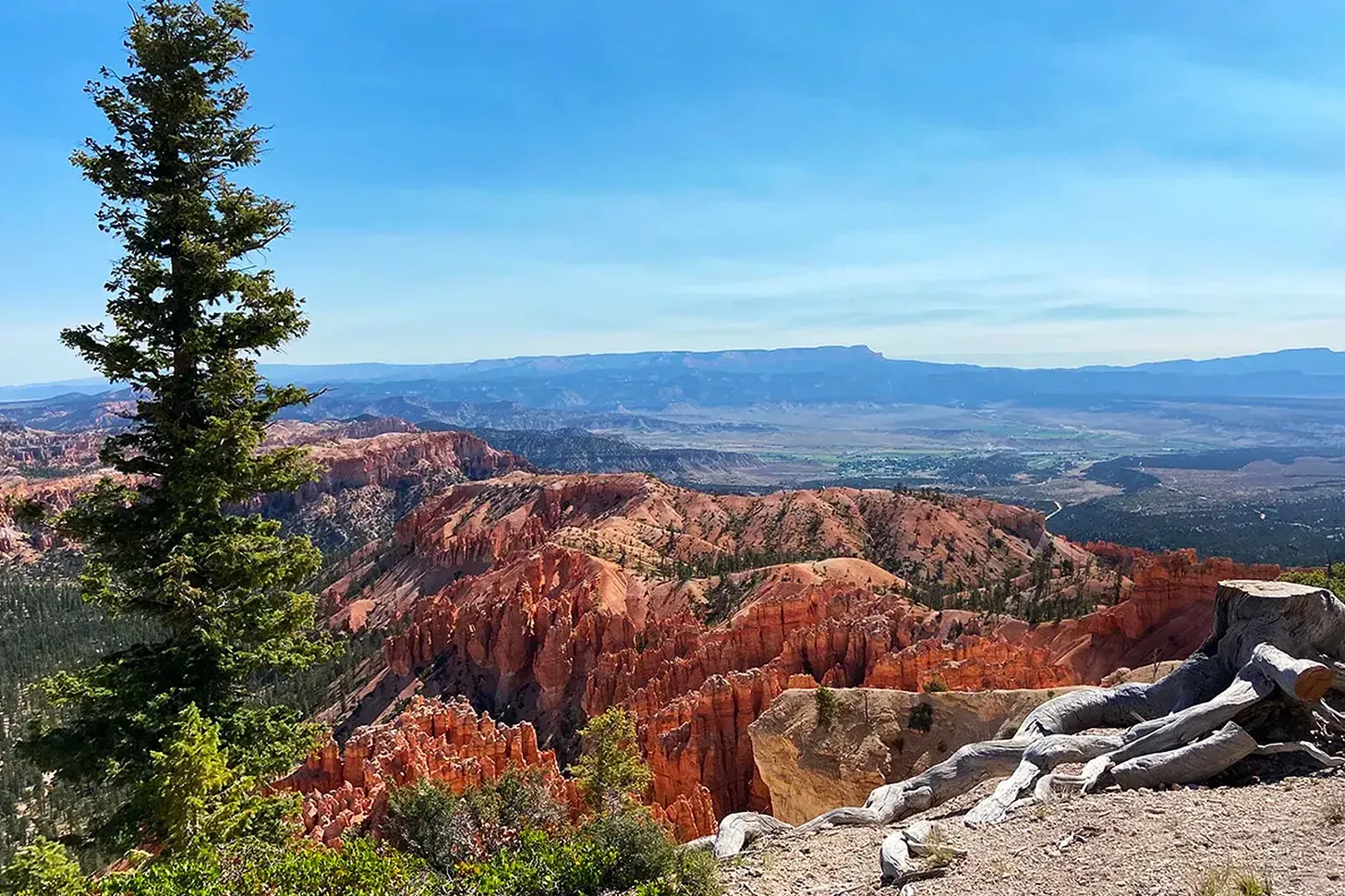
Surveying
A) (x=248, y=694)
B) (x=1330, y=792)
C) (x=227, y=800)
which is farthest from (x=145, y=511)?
(x=1330, y=792)

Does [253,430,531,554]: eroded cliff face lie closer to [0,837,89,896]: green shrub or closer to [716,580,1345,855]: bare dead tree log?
[0,837,89,896]: green shrub

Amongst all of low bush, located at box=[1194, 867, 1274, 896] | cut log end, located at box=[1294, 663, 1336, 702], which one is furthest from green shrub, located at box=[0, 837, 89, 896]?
cut log end, located at box=[1294, 663, 1336, 702]

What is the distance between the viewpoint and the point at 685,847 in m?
10.5

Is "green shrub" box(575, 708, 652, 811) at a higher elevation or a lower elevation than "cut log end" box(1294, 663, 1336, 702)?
lower

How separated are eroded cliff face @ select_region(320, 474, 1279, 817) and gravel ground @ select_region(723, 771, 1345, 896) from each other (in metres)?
21.6

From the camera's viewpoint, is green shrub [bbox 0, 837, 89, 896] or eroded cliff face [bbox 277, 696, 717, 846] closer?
green shrub [bbox 0, 837, 89, 896]

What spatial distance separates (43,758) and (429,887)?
617 cm

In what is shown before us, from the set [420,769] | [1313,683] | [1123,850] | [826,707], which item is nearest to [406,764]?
[420,769]

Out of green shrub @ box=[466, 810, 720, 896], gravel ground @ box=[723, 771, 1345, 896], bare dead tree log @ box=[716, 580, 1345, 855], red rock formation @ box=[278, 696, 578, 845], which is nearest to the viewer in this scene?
gravel ground @ box=[723, 771, 1345, 896]

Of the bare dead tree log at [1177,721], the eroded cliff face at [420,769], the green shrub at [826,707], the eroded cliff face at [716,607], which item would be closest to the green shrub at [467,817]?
the eroded cliff face at [420,769]

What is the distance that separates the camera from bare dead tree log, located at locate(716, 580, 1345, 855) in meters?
10.6

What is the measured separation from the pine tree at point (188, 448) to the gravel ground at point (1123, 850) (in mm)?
8233

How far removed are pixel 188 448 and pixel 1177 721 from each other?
14.8 m

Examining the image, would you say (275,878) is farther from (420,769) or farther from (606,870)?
(420,769)
